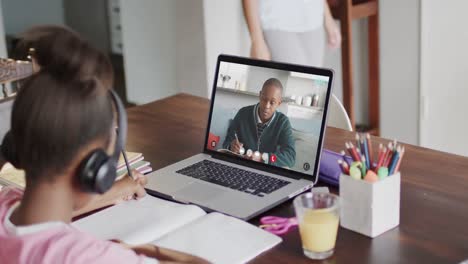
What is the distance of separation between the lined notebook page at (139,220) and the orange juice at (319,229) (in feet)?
0.83

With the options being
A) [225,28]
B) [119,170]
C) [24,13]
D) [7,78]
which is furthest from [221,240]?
[24,13]

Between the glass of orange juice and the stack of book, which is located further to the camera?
the stack of book

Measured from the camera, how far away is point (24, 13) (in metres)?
5.62

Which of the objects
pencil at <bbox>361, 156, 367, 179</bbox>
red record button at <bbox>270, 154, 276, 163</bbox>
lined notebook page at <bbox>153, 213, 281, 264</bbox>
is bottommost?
lined notebook page at <bbox>153, 213, 281, 264</bbox>

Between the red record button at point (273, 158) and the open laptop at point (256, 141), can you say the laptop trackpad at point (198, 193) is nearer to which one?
the open laptop at point (256, 141)

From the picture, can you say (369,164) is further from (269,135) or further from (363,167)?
(269,135)

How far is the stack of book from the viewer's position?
1.58 metres

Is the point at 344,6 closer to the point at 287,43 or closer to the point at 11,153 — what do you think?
the point at 287,43

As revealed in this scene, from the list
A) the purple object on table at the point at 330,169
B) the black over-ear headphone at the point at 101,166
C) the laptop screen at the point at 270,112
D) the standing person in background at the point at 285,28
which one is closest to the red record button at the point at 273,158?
the laptop screen at the point at 270,112

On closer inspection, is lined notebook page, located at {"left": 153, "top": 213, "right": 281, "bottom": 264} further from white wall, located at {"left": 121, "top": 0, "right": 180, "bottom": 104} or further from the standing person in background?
white wall, located at {"left": 121, "top": 0, "right": 180, "bottom": 104}

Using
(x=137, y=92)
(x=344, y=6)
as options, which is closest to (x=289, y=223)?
(x=344, y=6)

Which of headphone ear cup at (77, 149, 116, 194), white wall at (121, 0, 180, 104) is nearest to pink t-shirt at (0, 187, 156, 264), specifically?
headphone ear cup at (77, 149, 116, 194)

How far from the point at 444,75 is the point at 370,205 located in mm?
2166

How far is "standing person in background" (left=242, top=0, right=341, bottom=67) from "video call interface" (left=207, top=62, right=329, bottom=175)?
3.87 feet
